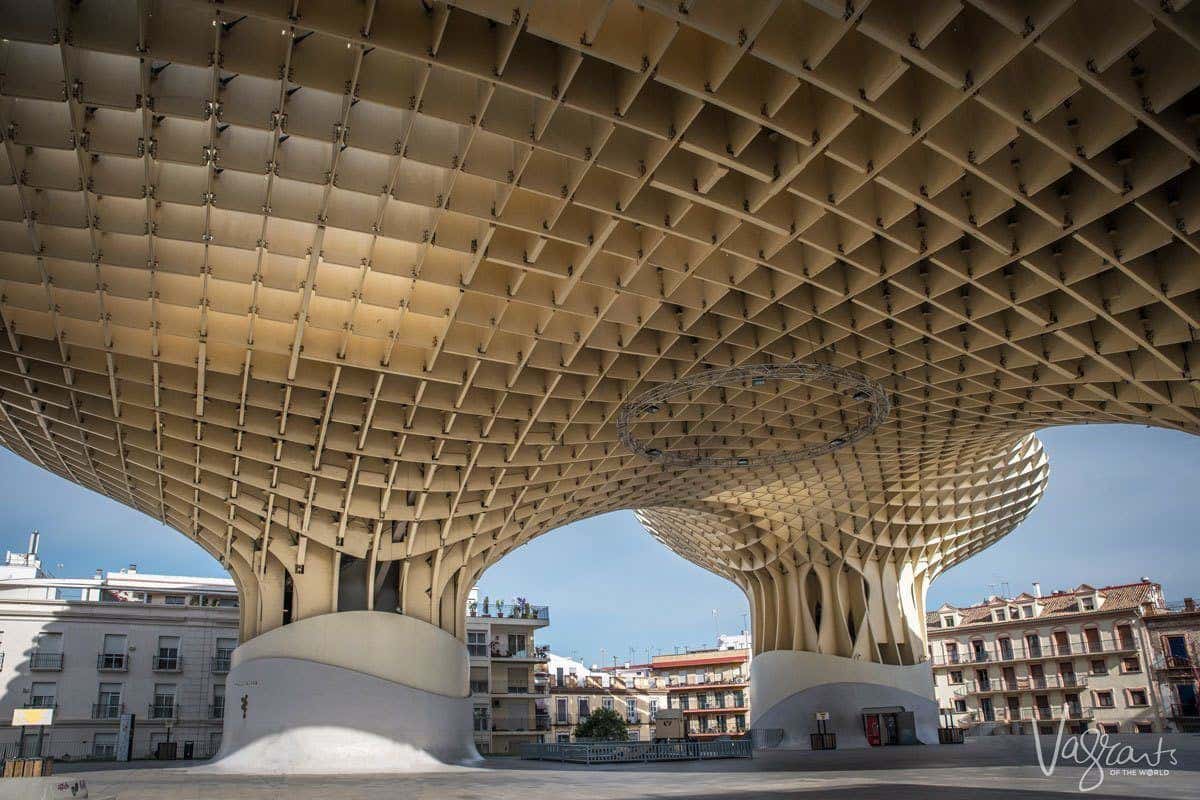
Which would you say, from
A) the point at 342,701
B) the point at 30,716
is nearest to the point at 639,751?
the point at 342,701

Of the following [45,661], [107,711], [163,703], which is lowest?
[107,711]

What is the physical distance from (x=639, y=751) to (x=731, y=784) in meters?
20.3

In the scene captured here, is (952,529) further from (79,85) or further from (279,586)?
(79,85)

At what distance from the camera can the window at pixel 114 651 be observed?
58250 millimetres

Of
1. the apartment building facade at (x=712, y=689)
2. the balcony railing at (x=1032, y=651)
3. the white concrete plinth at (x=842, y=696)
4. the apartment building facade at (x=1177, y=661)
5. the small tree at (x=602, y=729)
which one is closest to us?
the white concrete plinth at (x=842, y=696)

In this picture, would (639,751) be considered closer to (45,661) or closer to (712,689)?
(45,661)

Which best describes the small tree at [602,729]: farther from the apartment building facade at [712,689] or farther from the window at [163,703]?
the window at [163,703]

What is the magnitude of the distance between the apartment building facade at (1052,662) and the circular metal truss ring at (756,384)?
52.3m

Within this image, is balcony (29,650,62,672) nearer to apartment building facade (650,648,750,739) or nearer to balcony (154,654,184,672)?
balcony (154,654,184,672)

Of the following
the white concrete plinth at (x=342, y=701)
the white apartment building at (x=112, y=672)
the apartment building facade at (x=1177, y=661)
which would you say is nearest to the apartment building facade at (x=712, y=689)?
the apartment building facade at (x=1177, y=661)

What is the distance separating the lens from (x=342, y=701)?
119 feet

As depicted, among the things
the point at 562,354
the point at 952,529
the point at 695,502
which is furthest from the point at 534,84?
the point at 952,529

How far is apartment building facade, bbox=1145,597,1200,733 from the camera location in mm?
75125

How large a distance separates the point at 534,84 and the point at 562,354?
12.8m
